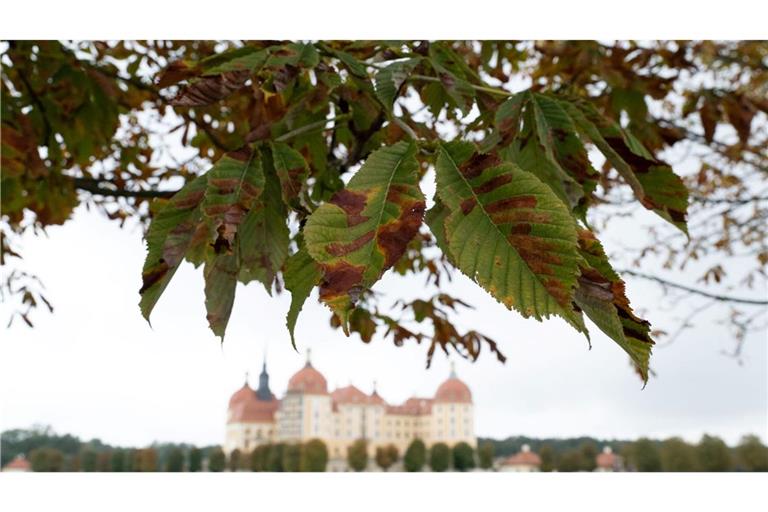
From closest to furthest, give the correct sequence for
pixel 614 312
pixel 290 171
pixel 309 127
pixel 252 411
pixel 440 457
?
pixel 614 312 < pixel 290 171 < pixel 309 127 < pixel 440 457 < pixel 252 411

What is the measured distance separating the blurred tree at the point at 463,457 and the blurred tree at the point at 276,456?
38.5ft

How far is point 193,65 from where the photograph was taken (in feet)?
2.73

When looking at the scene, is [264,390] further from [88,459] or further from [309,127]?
[309,127]

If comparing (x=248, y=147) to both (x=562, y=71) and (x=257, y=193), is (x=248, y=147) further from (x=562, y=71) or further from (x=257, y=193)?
(x=562, y=71)

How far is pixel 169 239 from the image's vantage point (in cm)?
64

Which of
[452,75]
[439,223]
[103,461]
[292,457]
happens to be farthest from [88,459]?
[439,223]

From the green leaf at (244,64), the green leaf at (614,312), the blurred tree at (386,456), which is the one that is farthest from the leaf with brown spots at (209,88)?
the blurred tree at (386,456)

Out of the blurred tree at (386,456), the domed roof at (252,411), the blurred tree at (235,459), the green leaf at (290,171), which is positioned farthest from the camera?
the blurred tree at (386,456)

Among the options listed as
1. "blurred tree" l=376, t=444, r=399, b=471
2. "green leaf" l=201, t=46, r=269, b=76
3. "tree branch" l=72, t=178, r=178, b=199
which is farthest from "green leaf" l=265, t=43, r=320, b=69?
"blurred tree" l=376, t=444, r=399, b=471

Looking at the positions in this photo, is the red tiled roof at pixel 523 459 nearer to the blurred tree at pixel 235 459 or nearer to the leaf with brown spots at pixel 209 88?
the blurred tree at pixel 235 459

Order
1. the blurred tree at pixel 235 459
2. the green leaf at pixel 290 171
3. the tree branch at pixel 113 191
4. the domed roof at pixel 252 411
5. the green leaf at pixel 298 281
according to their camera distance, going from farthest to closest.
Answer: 1. the domed roof at pixel 252 411
2. the blurred tree at pixel 235 459
3. the tree branch at pixel 113 191
4. the green leaf at pixel 290 171
5. the green leaf at pixel 298 281

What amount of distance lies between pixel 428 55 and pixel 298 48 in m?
0.17

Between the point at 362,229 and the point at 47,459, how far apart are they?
3911 centimetres

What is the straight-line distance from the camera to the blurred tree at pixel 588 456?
33125 millimetres
